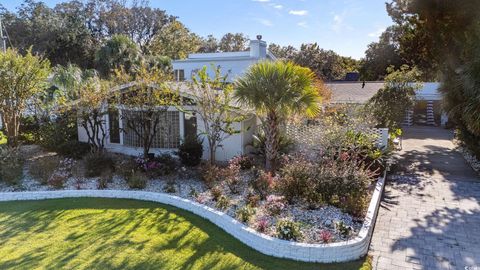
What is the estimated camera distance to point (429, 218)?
9.55 metres

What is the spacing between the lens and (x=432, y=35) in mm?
19062

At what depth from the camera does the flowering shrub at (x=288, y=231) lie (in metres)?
7.51

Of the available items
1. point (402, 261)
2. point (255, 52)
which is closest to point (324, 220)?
point (402, 261)

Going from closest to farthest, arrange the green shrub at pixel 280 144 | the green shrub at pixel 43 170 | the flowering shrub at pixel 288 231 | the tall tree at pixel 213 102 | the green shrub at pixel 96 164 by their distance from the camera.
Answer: the flowering shrub at pixel 288 231 → the green shrub at pixel 43 170 → the tall tree at pixel 213 102 → the green shrub at pixel 96 164 → the green shrub at pixel 280 144

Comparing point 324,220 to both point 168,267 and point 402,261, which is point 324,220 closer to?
point 402,261

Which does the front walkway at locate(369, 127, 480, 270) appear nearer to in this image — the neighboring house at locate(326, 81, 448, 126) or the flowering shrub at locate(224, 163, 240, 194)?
the flowering shrub at locate(224, 163, 240, 194)

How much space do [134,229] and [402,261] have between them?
640 centimetres

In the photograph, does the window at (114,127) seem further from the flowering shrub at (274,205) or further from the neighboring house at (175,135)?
the flowering shrub at (274,205)

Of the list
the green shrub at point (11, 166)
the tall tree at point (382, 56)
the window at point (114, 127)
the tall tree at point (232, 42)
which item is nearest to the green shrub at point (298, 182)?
the green shrub at point (11, 166)

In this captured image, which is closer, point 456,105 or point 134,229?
point 134,229

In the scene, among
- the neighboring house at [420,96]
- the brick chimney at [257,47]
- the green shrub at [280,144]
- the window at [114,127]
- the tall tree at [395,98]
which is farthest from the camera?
the neighboring house at [420,96]

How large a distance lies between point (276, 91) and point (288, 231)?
553cm

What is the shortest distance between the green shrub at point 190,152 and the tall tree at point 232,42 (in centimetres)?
5253

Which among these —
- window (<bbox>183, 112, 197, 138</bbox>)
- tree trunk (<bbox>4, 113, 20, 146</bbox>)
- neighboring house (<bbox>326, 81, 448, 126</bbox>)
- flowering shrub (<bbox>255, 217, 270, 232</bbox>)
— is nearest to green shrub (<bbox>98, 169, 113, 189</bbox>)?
window (<bbox>183, 112, 197, 138</bbox>)
